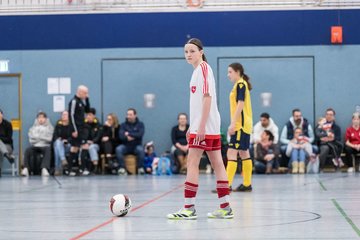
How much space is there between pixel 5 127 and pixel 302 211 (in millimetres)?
13456

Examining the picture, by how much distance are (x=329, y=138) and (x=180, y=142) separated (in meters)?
4.01

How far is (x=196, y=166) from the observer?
900 centimetres

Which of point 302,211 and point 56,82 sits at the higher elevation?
point 56,82

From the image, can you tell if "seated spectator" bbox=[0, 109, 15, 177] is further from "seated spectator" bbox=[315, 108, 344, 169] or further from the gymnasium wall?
"seated spectator" bbox=[315, 108, 344, 169]

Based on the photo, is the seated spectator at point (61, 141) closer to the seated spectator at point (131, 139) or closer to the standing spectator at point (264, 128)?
the seated spectator at point (131, 139)

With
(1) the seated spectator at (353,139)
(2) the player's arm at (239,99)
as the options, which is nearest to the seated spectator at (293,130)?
(1) the seated spectator at (353,139)

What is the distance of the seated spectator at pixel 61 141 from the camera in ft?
71.8

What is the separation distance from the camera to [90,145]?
2177 cm

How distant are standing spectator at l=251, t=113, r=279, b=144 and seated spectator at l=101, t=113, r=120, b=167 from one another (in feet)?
12.5

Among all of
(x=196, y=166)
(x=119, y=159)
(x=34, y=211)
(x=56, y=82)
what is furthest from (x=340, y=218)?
(x=56, y=82)

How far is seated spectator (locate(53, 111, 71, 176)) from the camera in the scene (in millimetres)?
21891

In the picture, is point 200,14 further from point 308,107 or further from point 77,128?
point 77,128

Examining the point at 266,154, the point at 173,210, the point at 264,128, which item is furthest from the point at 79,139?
the point at 173,210

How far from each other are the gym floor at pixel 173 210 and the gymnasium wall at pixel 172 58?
23.5ft
